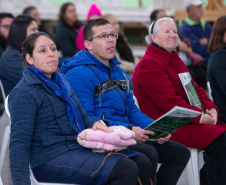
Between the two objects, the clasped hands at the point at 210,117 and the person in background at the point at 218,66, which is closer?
the clasped hands at the point at 210,117

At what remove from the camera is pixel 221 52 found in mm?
3791

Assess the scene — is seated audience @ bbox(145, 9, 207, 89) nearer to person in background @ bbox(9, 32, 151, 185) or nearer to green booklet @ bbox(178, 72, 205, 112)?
green booklet @ bbox(178, 72, 205, 112)

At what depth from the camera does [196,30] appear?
21.1ft

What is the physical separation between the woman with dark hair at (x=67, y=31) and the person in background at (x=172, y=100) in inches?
122

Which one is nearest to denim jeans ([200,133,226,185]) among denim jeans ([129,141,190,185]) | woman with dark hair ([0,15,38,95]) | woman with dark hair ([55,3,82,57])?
denim jeans ([129,141,190,185])

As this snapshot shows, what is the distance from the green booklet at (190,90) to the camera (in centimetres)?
346

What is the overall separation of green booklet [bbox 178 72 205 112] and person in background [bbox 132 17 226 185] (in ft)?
0.11

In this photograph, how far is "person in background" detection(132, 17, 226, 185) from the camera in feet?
10.9

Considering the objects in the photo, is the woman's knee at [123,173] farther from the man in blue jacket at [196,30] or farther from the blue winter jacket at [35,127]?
the man in blue jacket at [196,30]

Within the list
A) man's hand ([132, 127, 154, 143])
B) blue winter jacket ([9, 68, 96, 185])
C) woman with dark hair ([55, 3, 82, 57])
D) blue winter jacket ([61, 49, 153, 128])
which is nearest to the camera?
blue winter jacket ([9, 68, 96, 185])

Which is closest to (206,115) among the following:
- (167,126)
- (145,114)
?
(145,114)

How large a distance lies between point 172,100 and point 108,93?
22.6 inches

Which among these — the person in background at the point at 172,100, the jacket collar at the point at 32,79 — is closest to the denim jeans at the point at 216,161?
the person in background at the point at 172,100

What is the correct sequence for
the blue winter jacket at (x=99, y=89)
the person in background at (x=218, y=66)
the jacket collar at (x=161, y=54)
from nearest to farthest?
1. the blue winter jacket at (x=99, y=89)
2. the jacket collar at (x=161, y=54)
3. the person in background at (x=218, y=66)
